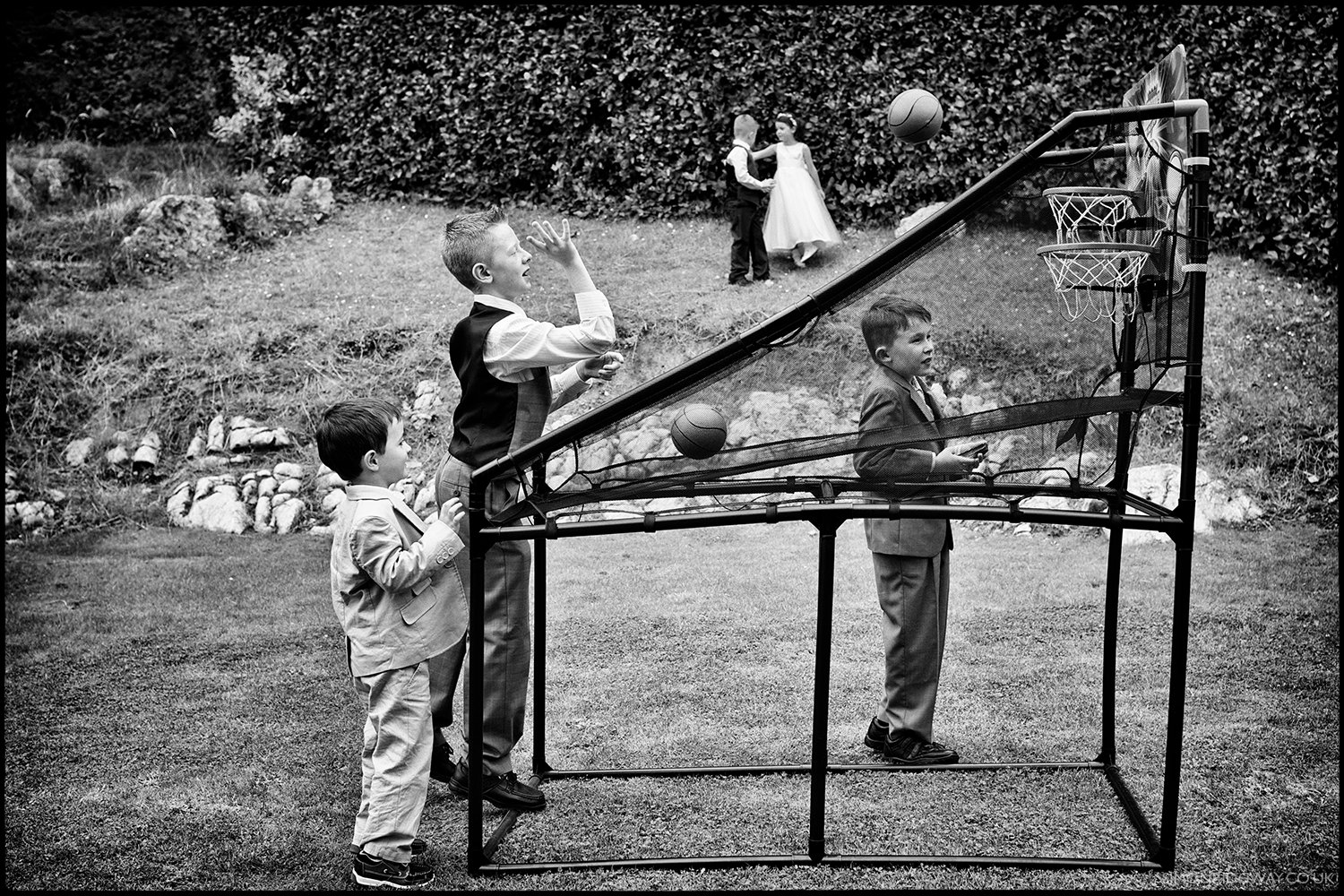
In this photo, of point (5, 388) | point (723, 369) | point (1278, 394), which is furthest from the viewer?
point (5, 388)

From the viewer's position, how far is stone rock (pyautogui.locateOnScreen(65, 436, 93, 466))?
8.42 metres

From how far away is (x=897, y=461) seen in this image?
3.27 meters

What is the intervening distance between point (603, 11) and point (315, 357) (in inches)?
169

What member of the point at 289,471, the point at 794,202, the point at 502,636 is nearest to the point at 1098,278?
the point at 502,636

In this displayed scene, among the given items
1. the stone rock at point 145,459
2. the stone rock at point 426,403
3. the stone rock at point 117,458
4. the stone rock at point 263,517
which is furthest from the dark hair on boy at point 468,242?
the stone rock at point 117,458

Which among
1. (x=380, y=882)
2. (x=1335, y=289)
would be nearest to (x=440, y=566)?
(x=380, y=882)

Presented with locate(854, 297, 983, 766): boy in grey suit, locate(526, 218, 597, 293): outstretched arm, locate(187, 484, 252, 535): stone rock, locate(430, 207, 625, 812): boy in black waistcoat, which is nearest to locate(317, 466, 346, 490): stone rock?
locate(187, 484, 252, 535): stone rock

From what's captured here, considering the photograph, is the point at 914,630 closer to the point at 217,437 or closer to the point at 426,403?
the point at 426,403

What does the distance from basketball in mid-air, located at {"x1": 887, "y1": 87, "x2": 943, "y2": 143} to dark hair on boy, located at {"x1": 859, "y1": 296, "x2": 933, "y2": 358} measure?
0.68 metres

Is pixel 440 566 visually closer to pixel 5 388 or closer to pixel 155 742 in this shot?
pixel 155 742

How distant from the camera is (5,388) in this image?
8562 mm

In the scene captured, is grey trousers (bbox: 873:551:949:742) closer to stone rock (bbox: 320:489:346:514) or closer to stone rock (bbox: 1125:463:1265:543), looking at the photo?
stone rock (bbox: 1125:463:1265:543)

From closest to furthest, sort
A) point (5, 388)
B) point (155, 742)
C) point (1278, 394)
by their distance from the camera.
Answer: point (155, 742)
point (1278, 394)
point (5, 388)

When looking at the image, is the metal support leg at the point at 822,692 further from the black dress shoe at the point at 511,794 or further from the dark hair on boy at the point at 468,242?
the dark hair on boy at the point at 468,242
